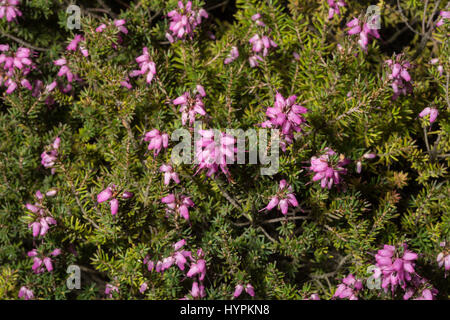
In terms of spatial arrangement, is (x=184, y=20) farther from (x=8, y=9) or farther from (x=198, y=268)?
(x=198, y=268)

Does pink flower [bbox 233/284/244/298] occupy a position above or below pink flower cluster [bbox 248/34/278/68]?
below

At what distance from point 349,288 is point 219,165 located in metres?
0.96

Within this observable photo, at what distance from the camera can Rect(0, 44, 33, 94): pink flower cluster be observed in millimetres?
2535

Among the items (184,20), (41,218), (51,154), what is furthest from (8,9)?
(41,218)

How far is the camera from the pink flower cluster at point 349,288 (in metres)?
2.28

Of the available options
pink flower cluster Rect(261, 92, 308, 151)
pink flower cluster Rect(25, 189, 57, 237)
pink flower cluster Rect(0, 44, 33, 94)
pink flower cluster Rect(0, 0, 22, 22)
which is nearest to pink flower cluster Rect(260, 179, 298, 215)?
pink flower cluster Rect(261, 92, 308, 151)

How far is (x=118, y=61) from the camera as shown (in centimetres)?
285

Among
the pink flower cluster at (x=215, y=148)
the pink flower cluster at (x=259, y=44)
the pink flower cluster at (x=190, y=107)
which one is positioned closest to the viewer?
the pink flower cluster at (x=215, y=148)

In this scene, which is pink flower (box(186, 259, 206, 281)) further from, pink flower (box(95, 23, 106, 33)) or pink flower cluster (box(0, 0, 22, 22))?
pink flower cluster (box(0, 0, 22, 22))

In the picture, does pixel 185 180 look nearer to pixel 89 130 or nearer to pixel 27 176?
pixel 89 130

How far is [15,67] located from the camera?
102 inches

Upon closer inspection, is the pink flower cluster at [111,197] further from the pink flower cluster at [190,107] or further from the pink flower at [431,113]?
the pink flower at [431,113]

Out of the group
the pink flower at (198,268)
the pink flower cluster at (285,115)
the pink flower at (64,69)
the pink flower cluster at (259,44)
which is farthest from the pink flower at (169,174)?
the pink flower at (64,69)

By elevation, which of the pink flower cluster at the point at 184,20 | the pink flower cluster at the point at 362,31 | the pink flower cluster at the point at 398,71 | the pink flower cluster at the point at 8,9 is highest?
the pink flower cluster at the point at 8,9
